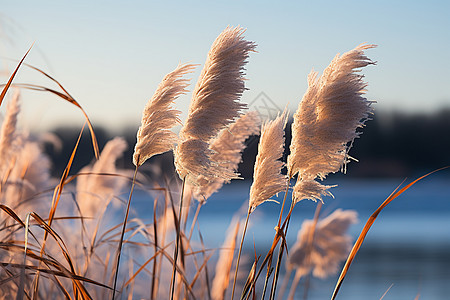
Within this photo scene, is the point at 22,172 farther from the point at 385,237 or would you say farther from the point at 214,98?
the point at 385,237

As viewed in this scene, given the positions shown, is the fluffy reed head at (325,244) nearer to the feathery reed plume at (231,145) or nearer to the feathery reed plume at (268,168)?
the feathery reed plume at (231,145)

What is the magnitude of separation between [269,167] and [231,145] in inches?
24.3

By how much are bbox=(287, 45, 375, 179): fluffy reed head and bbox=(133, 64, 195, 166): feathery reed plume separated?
0.45 m

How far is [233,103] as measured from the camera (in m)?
2.01

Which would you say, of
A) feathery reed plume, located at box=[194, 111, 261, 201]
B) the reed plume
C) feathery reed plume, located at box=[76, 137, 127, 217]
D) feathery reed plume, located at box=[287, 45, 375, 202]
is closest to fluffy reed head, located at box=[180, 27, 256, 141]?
feathery reed plume, located at box=[287, 45, 375, 202]

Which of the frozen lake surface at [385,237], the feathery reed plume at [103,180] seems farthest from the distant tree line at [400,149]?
the feathery reed plume at [103,180]

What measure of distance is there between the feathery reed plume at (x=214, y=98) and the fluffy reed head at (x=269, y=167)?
23 centimetres

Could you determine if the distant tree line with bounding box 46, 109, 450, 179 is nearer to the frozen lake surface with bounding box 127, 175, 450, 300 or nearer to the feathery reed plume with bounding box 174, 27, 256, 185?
the frozen lake surface with bounding box 127, 175, 450, 300

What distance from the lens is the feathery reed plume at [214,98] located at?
1989 millimetres

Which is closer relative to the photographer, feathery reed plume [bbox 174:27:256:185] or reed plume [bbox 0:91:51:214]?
feathery reed plume [bbox 174:27:256:185]

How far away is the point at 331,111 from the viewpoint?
2.05 m

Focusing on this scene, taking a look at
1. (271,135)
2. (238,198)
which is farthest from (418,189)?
(271,135)

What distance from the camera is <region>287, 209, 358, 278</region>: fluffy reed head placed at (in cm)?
361

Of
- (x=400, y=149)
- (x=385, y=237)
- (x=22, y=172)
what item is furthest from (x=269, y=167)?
(x=400, y=149)
